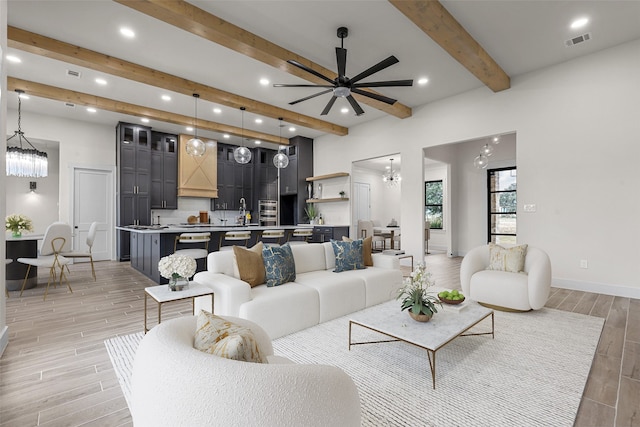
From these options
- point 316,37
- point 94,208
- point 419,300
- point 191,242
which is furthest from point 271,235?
point 94,208

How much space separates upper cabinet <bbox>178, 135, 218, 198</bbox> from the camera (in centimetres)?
816

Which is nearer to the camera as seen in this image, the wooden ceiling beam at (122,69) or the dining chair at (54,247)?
the wooden ceiling beam at (122,69)

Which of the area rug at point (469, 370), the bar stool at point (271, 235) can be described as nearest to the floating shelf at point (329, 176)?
the bar stool at point (271, 235)

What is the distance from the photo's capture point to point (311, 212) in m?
8.59

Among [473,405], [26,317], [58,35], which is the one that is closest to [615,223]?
[473,405]

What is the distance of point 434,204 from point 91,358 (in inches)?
385

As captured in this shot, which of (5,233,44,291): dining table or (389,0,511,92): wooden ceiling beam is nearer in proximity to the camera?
(389,0,511,92): wooden ceiling beam

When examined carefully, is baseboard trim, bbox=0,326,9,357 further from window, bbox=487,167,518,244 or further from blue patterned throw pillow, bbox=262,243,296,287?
window, bbox=487,167,518,244

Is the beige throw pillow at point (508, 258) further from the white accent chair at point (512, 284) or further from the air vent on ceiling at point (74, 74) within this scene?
the air vent on ceiling at point (74, 74)

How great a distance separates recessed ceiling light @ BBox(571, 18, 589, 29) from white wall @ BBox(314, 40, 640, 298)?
934 mm

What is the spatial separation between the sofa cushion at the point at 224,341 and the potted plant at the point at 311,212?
7311 millimetres

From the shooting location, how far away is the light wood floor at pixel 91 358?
1754 mm

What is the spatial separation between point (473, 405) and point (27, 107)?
8.82 meters

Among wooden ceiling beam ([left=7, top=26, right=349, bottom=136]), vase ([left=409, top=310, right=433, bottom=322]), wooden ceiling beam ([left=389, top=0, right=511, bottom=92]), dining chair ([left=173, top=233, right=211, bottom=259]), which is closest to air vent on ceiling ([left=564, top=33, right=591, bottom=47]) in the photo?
wooden ceiling beam ([left=389, top=0, right=511, bottom=92])
